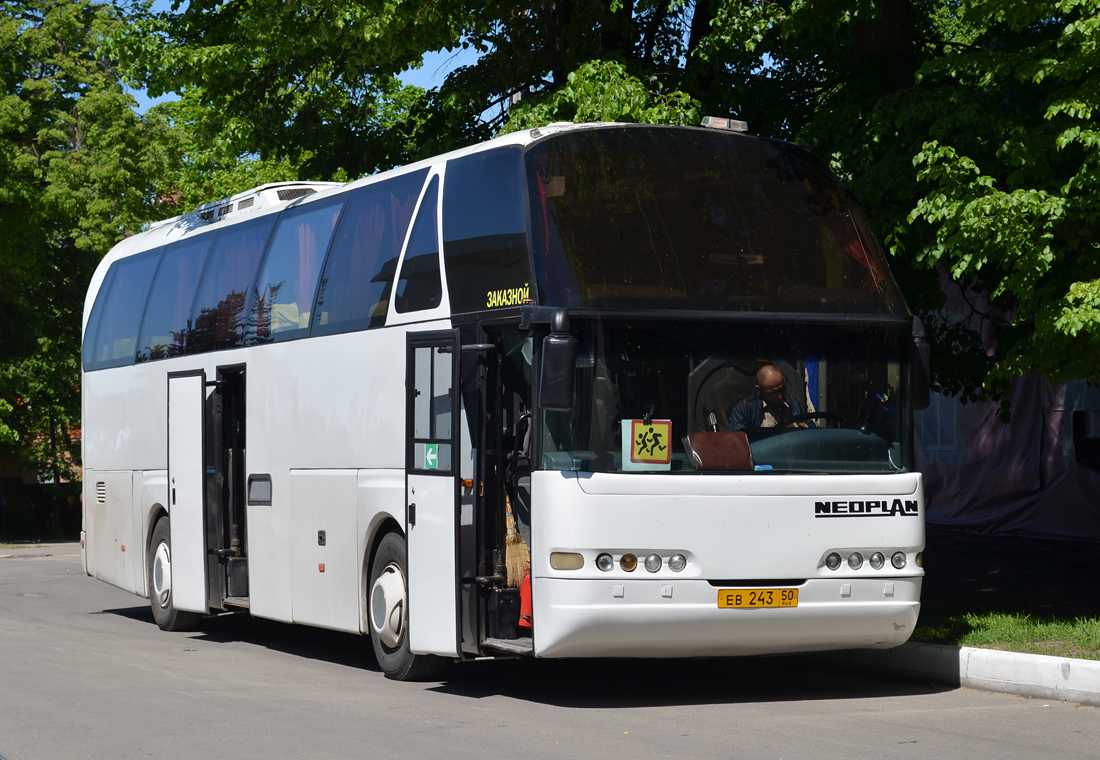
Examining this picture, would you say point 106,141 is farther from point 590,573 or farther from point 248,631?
point 590,573

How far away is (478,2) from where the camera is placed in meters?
15.9

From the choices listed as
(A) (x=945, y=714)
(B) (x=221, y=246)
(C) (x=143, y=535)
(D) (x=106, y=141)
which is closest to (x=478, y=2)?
(B) (x=221, y=246)

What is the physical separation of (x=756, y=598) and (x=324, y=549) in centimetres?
417

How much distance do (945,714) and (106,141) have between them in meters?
26.8

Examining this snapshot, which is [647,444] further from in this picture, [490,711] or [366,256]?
[366,256]

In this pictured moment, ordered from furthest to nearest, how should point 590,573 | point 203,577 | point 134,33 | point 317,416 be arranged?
point 134,33
point 203,577
point 317,416
point 590,573

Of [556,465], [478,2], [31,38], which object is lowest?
[556,465]

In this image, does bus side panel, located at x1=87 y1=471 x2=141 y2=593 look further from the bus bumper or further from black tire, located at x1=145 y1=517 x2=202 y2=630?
the bus bumper

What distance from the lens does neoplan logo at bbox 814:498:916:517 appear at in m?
9.56

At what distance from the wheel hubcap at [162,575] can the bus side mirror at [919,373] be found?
8.25 metres

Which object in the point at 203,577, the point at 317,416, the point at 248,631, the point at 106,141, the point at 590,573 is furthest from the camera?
the point at 106,141

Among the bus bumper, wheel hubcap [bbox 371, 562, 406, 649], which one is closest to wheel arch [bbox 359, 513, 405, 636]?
wheel hubcap [bbox 371, 562, 406, 649]

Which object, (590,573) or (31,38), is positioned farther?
(31,38)

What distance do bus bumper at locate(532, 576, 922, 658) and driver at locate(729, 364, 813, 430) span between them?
1.03 metres
